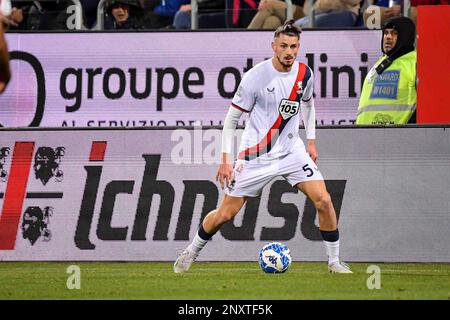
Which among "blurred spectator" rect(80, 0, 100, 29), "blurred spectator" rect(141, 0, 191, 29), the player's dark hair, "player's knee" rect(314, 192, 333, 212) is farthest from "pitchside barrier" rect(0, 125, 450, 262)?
"blurred spectator" rect(141, 0, 191, 29)

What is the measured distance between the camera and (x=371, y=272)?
45.7 feet

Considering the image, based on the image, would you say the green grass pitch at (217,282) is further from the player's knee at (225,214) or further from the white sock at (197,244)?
the player's knee at (225,214)

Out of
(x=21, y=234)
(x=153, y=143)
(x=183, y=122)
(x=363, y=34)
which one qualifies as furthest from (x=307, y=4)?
(x=21, y=234)

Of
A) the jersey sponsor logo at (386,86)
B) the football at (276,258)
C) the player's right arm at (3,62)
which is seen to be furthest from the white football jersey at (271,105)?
the player's right arm at (3,62)

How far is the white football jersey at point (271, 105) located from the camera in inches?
539

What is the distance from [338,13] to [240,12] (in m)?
1.34

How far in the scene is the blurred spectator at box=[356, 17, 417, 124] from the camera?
16.7 m

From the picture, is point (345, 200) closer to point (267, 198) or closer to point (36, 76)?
point (267, 198)

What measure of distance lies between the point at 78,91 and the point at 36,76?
0.63 m

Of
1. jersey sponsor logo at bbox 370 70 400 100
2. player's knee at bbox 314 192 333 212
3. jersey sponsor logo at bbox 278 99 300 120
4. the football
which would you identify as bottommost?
the football

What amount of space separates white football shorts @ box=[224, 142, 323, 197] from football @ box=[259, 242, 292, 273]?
1.95ft

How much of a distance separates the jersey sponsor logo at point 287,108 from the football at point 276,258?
1.36 m

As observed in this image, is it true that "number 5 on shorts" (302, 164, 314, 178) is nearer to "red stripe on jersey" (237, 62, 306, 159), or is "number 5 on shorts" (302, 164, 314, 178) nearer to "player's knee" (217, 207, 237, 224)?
"red stripe on jersey" (237, 62, 306, 159)

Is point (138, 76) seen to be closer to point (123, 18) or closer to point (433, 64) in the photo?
point (123, 18)
